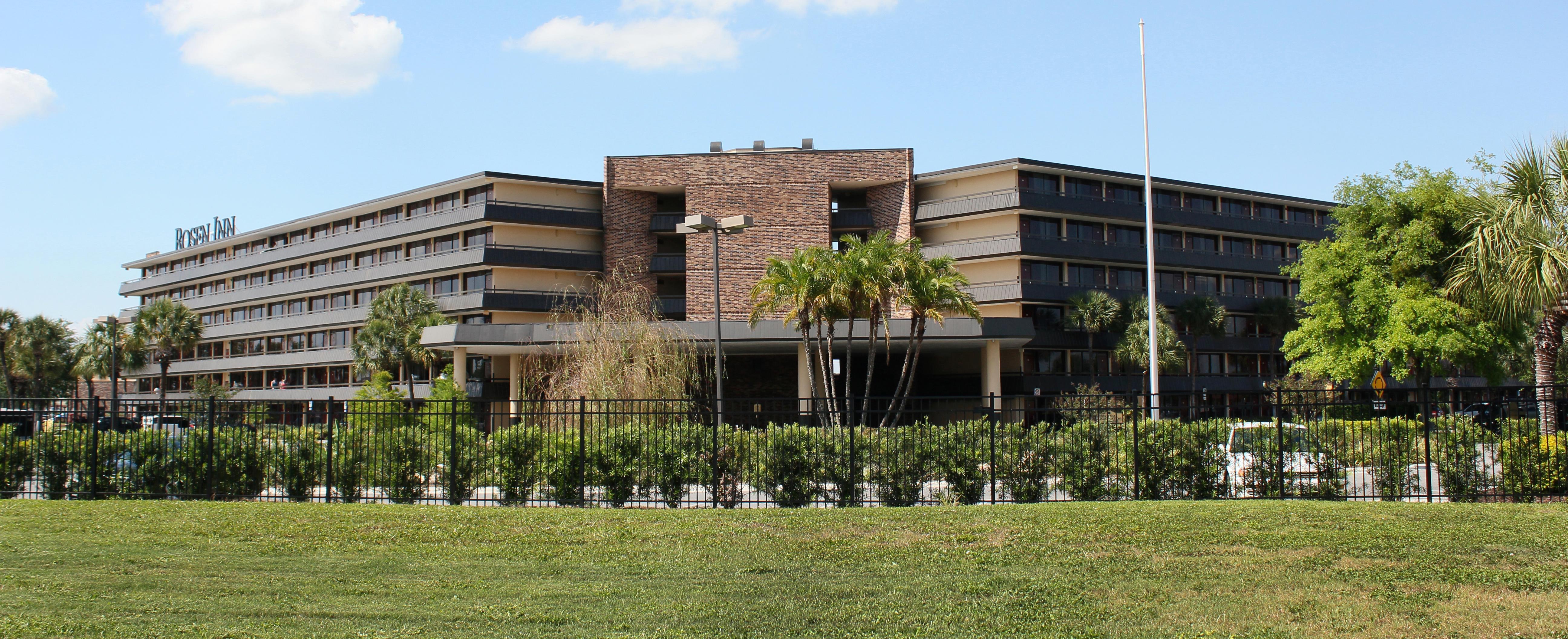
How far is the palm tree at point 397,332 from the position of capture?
53250mm

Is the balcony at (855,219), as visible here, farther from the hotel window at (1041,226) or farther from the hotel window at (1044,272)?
the hotel window at (1044,272)

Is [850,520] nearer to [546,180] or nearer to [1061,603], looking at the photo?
[1061,603]

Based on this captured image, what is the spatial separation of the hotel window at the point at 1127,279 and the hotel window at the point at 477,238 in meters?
25.3

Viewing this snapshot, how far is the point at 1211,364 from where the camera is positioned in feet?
205

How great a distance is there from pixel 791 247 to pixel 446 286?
71.1 feet

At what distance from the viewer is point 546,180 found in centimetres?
5797

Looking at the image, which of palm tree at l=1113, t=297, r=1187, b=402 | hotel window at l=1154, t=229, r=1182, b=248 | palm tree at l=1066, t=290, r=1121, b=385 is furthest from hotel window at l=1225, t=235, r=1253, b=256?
palm tree at l=1066, t=290, r=1121, b=385

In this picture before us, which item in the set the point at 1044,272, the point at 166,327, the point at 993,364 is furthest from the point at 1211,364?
the point at 166,327

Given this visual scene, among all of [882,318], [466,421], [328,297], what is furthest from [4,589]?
[328,297]

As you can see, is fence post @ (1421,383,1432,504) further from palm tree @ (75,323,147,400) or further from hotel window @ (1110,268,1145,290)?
palm tree @ (75,323,147,400)

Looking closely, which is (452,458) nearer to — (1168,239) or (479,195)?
(479,195)

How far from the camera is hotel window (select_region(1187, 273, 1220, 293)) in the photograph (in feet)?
204

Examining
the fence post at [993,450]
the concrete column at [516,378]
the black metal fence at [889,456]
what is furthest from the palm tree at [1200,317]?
the fence post at [993,450]

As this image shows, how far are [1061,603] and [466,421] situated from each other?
1152 centimetres
